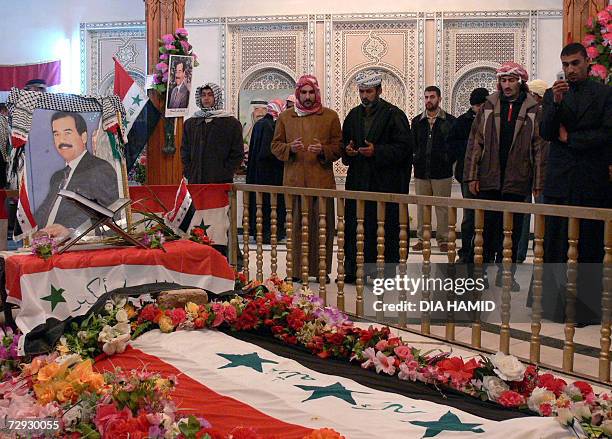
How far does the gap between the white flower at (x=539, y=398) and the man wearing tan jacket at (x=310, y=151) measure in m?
3.44

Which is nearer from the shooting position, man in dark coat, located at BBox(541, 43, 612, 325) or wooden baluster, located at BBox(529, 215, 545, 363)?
wooden baluster, located at BBox(529, 215, 545, 363)

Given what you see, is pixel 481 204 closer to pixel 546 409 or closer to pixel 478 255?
pixel 478 255

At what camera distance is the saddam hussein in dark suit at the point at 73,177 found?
18.5 ft

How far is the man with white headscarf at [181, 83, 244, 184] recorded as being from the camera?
7984 mm

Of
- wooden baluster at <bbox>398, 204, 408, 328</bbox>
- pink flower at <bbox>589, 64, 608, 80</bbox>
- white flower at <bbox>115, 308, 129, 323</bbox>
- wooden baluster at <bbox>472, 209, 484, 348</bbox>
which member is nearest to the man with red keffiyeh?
wooden baluster at <bbox>398, 204, 408, 328</bbox>

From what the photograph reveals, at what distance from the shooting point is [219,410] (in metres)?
3.38

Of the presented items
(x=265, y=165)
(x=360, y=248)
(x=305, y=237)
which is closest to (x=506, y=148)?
(x=360, y=248)

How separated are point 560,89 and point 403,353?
91.5 inches

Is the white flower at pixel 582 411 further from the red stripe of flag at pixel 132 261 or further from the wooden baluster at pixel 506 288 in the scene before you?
the red stripe of flag at pixel 132 261

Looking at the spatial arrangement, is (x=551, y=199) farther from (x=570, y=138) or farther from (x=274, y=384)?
(x=274, y=384)

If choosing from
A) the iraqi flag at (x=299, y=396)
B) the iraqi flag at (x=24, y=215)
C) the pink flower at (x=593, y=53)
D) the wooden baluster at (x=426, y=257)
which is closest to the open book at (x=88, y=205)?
the iraqi flag at (x=24, y=215)

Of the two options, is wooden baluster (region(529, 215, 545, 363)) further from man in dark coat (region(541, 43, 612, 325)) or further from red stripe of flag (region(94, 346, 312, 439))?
red stripe of flag (region(94, 346, 312, 439))

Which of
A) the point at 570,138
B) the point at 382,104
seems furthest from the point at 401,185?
the point at 570,138

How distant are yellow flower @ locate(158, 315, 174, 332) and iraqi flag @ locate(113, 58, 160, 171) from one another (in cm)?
352
